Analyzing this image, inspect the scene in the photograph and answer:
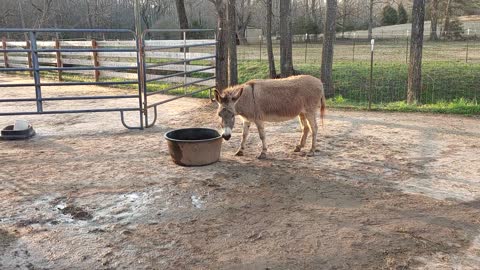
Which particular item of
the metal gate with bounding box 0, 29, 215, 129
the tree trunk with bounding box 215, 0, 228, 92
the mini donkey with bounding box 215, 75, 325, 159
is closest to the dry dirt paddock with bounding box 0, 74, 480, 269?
the mini donkey with bounding box 215, 75, 325, 159

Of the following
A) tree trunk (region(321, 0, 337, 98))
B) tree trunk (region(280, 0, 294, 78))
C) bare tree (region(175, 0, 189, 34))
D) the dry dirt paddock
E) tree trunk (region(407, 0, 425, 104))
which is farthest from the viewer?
bare tree (region(175, 0, 189, 34))

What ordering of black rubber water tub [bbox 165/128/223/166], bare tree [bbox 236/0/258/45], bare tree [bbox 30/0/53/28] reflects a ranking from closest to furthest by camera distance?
black rubber water tub [bbox 165/128/223/166], bare tree [bbox 30/0/53/28], bare tree [bbox 236/0/258/45]

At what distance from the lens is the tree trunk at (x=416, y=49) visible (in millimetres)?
10117

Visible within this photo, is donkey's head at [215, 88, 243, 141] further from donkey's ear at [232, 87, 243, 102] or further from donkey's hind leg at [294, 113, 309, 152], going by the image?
donkey's hind leg at [294, 113, 309, 152]

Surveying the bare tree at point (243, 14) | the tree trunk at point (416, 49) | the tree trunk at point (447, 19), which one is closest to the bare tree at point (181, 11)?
the tree trunk at point (416, 49)

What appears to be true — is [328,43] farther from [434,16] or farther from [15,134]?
[434,16]

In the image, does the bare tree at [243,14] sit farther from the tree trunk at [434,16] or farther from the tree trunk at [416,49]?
the tree trunk at [416,49]

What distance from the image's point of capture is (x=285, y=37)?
14008mm


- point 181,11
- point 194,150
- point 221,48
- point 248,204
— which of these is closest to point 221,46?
point 221,48

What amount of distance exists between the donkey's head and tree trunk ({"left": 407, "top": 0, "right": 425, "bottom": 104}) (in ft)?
20.8

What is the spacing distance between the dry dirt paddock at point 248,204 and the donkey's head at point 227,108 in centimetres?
56

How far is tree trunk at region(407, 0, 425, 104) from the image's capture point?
398 inches

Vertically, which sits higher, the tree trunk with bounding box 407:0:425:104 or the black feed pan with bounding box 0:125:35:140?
the tree trunk with bounding box 407:0:425:104

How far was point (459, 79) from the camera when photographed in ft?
49.9
